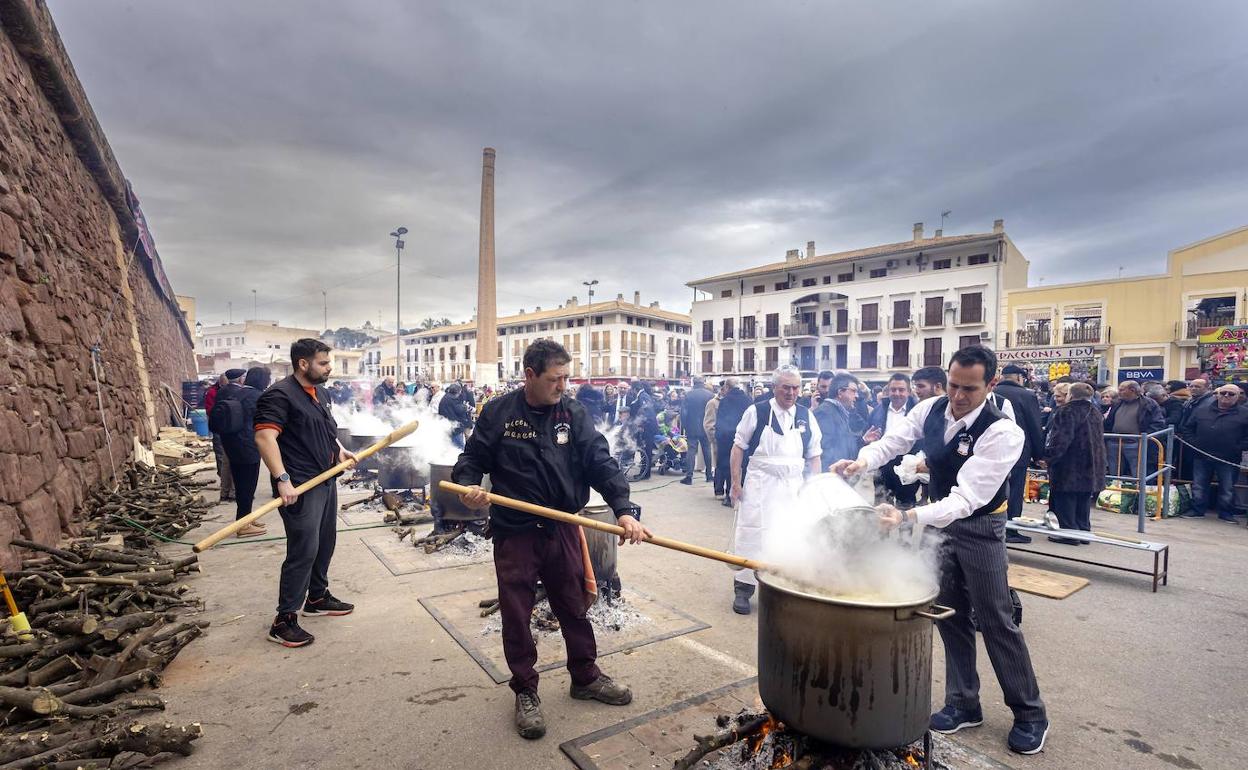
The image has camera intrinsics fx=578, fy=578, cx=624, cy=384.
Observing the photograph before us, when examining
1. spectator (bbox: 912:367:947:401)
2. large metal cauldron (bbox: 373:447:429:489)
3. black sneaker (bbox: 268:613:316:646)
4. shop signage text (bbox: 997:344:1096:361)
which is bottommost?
black sneaker (bbox: 268:613:316:646)

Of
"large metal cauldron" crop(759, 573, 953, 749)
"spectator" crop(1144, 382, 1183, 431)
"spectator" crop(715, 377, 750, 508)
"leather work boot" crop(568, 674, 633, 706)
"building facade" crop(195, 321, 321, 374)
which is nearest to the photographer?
"large metal cauldron" crop(759, 573, 953, 749)

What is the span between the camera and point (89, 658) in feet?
11.3

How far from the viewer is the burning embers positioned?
2.40m

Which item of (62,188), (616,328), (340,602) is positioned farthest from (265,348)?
(340,602)

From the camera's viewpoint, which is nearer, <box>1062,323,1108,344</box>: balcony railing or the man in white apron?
the man in white apron

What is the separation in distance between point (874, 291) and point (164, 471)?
37.7 metres

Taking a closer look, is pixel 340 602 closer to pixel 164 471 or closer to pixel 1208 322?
pixel 164 471

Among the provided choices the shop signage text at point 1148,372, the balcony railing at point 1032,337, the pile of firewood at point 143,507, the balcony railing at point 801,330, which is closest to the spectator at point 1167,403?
the pile of firewood at point 143,507

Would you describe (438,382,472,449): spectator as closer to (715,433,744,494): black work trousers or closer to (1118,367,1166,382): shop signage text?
(715,433,744,494): black work trousers

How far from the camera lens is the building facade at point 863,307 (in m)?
33.5

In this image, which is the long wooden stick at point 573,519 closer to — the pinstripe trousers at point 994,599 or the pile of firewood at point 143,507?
the pinstripe trousers at point 994,599

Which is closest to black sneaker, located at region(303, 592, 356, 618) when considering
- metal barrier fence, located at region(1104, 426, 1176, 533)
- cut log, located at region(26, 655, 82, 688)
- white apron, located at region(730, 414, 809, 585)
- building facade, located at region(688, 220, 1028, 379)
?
cut log, located at region(26, 655, 82, 688)

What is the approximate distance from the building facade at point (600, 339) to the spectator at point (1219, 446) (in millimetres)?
48462

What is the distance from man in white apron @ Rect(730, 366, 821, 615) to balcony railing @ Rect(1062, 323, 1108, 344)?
105 feet
